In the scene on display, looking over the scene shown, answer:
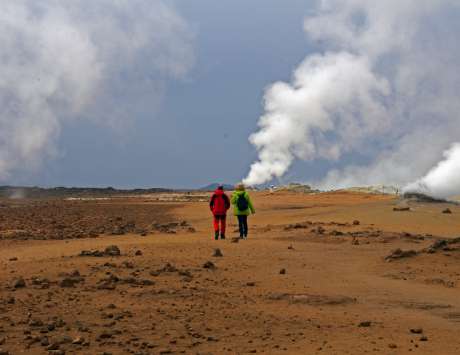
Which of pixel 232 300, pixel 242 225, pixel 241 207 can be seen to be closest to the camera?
pixel 232 300

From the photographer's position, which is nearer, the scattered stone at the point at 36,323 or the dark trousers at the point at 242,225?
the scattered stone at the point at 36,323

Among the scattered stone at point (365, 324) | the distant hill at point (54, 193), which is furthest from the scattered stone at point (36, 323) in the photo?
the distant hill at point (54, 193)

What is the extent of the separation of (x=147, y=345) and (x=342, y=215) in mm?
22249

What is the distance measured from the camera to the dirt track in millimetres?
7523

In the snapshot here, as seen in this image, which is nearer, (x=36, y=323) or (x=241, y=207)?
(x=36, y=323)

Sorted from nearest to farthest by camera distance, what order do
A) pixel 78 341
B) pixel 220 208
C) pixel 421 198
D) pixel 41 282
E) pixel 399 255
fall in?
pixel 78 341
pixel 41 282
pixel 399 255
pixel 220 208
pixel 421 198

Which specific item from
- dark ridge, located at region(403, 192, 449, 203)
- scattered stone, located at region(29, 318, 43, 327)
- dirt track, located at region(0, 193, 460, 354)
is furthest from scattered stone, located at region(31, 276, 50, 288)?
dark ridge, located at region(403, 192, 449, 203)

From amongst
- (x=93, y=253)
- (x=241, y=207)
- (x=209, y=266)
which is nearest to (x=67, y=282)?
(x=209, y=266)

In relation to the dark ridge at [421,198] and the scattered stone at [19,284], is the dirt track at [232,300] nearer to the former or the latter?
the scattered stone at [19,284]

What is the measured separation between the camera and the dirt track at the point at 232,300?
7523 millimetres

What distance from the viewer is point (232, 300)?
9984 mm

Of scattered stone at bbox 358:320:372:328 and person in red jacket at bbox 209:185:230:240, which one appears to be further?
person in red jacket at bbox 209:185:230:240

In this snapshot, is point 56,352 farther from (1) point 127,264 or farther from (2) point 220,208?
(2) point 220,208

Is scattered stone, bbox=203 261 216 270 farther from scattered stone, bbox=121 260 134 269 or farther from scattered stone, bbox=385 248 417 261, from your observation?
scattered stone, bbox=385 248 417 261
